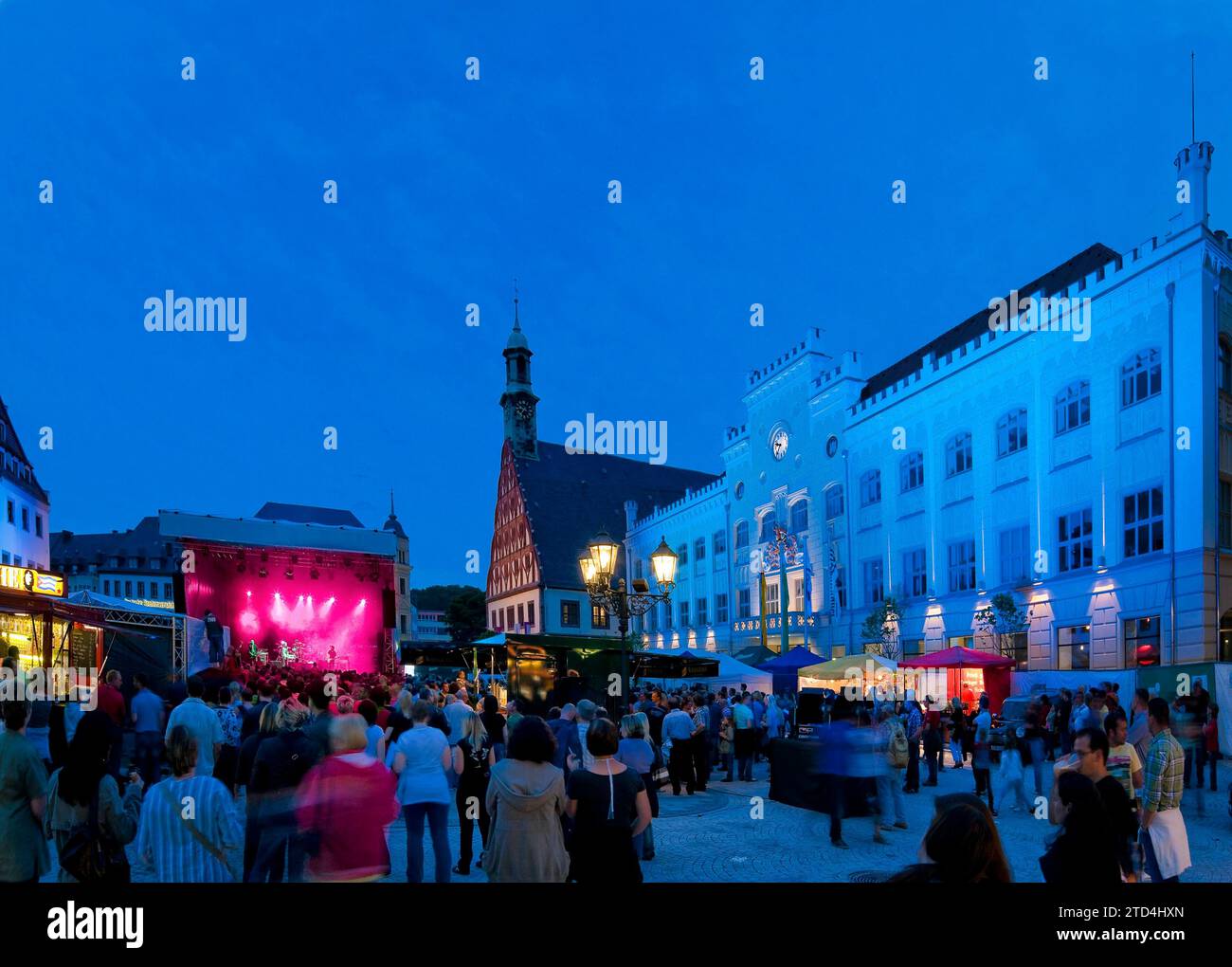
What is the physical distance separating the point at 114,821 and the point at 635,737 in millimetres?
6263

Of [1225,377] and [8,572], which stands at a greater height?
[1225,377]

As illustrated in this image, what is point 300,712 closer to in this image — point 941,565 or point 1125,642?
point 1125,642

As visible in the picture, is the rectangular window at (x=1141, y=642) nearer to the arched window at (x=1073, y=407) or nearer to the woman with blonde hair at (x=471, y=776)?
the arched window at (x=1073, y=407)

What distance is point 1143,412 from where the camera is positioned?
24.0 meters

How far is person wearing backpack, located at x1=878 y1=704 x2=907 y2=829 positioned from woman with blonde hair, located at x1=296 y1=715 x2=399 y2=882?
7.33m

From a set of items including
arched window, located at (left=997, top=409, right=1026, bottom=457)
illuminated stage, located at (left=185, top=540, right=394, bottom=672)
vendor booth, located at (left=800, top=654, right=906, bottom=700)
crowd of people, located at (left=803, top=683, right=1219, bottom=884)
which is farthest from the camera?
illuminated stage, located at (left=185, top=540, right=394, bottom=672)

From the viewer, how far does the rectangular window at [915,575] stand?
106ft

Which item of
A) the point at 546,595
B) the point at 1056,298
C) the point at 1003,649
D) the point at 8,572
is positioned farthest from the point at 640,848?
the point at 546,595

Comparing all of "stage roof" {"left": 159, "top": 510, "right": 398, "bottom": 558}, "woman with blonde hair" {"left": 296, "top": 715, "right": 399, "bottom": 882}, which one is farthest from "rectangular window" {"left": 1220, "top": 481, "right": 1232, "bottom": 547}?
"stage roof" {"left": 159, "top": 510, "right": 398, "bottom": 558}

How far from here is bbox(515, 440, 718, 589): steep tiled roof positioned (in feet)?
211

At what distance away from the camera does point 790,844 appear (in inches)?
430

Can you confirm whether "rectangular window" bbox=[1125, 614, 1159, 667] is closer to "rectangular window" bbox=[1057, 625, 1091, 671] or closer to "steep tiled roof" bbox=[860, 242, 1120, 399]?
"rectangular window" bbox=[1057, 625, 1091, 671]

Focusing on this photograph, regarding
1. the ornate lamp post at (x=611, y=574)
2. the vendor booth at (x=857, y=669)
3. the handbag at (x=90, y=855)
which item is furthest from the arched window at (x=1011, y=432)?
the handbag at (x=90, y=855)

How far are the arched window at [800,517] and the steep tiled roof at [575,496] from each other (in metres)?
25.4
